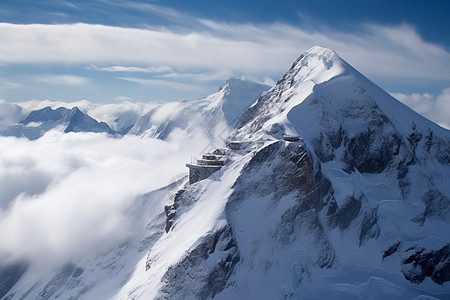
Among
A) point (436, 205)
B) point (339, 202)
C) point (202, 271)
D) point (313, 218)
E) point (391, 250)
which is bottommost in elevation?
point (202, 271)

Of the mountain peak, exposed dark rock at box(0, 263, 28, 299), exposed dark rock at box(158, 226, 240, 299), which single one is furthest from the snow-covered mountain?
exposed dark rock at box(0, 263, 28, 299)

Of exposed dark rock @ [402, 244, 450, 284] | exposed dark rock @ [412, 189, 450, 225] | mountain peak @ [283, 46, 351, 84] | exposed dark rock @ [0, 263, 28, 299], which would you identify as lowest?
exposed dark rock @ [0, 263, 28, 299]

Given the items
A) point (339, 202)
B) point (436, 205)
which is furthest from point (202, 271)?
point (436, 205)

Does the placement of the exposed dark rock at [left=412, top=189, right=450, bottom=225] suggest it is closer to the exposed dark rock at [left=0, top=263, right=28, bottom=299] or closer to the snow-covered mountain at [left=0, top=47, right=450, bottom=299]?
the snow-covered mountain at [left=0, top=47, right=450, bottom=299]

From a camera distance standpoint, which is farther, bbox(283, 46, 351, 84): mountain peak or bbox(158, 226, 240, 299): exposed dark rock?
bbox(283, 46, 351, 84): mountain peak

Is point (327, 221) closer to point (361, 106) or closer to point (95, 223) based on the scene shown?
point (361, 106)

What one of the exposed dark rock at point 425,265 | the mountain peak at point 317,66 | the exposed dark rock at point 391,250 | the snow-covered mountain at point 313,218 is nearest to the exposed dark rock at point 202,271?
the snow-covered mountain at point 313,218

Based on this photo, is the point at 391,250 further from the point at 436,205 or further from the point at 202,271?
the point at 202,271
